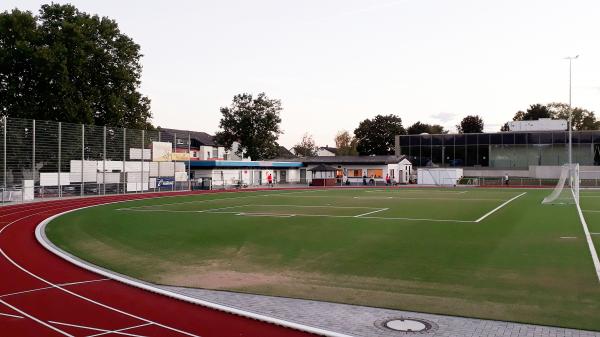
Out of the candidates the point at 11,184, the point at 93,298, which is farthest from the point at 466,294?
the point at 11,184

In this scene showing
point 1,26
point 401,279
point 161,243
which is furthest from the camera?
point 1,26

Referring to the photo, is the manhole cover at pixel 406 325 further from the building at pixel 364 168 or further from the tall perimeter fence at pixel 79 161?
the building at pixel 364 168

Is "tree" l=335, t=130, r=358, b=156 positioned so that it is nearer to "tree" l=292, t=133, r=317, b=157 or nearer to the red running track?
"tree" l=292, t=133, r=317, b=157

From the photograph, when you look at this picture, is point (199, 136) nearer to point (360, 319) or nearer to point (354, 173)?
point (354, 173)

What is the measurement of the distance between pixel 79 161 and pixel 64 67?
855cm

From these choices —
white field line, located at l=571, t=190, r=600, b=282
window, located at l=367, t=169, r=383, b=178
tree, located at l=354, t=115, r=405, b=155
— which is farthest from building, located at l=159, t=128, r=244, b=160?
white field line, located at l=571, t=190, r=600, b=282

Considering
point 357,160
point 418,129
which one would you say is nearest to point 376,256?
point 357,160

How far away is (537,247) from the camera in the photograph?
17125mm

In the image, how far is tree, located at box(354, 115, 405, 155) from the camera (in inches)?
4496

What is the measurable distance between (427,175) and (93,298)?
63.2 metres

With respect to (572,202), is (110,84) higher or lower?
higher

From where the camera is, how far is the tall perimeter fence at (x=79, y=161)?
38.1 meters

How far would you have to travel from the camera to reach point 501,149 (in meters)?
80.9

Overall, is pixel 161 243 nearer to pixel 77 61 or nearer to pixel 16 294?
pixel 16 294
